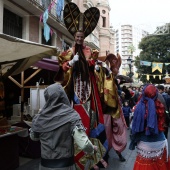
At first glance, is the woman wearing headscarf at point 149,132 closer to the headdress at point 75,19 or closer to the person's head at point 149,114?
the person's head at point 149,114

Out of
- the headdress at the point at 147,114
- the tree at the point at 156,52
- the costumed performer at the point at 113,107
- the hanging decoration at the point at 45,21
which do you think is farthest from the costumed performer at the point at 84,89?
the tree at the point at 156,52

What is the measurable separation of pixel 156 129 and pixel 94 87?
1120 mm

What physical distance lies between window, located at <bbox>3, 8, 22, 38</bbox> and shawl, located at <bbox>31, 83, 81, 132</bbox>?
924 cm

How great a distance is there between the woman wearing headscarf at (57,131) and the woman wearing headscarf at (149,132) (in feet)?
5.00

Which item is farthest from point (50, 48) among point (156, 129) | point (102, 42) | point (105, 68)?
point (102, 42)

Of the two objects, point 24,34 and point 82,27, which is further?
point 24,34

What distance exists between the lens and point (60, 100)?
2.49 metres

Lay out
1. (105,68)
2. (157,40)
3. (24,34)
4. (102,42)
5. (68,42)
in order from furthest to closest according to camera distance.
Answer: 1. (157,40)
2. (102,42)
3. (68,42)
4. (24,34)
5. (105,68)

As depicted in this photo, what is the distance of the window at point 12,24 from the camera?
10945 mm

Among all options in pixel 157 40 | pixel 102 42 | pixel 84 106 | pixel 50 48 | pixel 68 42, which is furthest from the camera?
pixel 157 40

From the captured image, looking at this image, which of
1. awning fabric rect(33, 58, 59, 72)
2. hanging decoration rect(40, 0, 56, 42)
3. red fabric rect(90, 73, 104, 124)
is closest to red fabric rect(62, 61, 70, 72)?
red fabric rect(90, 73, 104, 124)

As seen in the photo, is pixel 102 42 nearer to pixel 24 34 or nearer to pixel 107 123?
pixel 24 34

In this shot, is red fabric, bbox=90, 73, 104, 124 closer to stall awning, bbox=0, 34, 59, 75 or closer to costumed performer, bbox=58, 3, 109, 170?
costumed performer, bbox=58, 3, 109, 170

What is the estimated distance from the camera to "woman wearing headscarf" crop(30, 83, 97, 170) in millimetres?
2414
